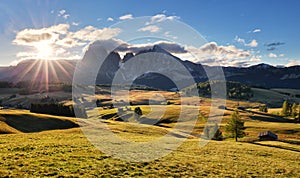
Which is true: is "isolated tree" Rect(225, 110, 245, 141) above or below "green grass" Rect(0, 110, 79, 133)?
below

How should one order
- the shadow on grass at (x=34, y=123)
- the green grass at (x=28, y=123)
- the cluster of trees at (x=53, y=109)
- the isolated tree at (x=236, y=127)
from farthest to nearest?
the cluster of trees at (x=53, y=109)
the isolated tree at (x=236, y=127)
the shadow on grass at (x=34, y=123)
the green grass at (x=28, y=123)

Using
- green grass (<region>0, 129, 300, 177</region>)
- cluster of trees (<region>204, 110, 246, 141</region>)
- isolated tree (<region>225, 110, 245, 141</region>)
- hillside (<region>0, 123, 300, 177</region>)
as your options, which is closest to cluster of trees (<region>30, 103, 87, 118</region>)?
cluster of trees (<region>204, 110, 246, 141</region>)

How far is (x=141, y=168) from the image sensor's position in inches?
958

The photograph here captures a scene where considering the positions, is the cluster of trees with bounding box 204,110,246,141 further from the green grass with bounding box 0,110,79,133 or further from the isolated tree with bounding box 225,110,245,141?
the green grass with bounding box 0,110,79,133

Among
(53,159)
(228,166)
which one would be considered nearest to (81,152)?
(53,159)

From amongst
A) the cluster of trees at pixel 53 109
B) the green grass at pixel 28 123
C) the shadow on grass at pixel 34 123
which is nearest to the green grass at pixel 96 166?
the green grass at pixel 28 123

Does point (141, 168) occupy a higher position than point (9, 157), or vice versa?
point (9, 157)

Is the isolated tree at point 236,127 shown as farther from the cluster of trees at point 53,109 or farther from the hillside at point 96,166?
the cluster of trees at point 53,109

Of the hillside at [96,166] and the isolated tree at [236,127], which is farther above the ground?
the hillside at [96,166]

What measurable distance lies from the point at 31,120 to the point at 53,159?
3994 cm

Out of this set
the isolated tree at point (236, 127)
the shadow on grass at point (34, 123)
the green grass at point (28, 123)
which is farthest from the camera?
the isolated tree at point (236, 127)

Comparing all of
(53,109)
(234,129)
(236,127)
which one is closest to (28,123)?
(53,109)

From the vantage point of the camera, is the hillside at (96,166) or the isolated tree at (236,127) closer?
the hillside at (96,166)

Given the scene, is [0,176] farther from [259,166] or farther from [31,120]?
[31,120]
